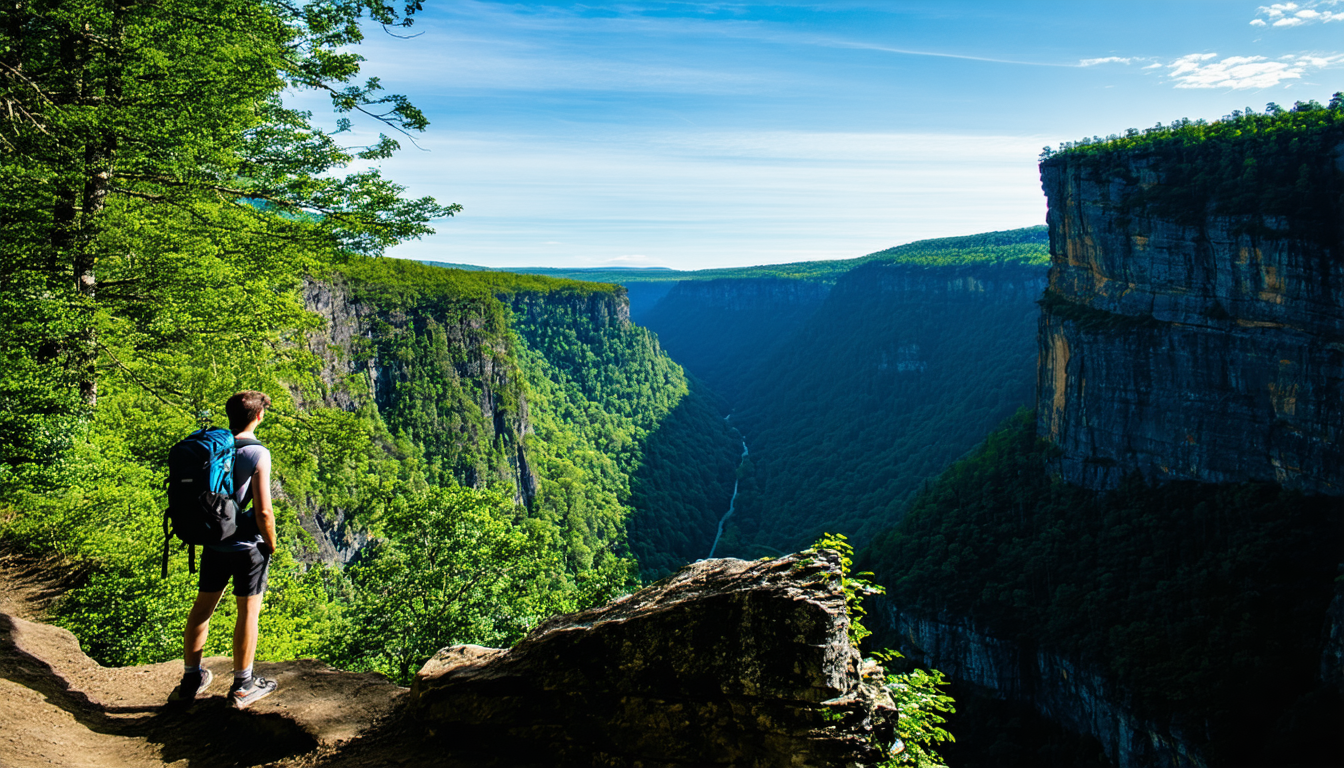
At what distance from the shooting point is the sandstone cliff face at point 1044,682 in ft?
127

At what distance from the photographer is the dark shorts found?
6.02 meters

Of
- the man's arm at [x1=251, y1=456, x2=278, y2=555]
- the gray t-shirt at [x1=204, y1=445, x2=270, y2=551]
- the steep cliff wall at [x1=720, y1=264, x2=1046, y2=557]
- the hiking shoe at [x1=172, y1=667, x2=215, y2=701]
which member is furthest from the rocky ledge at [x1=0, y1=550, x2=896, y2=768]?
the steep cliff wall at [x1=720, y1=264, x2=1046, y2=557]

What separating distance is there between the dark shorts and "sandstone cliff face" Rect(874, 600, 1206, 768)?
138 ft

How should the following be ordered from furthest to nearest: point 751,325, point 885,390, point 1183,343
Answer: point 751,325 → point 885,390 → point 1183,343

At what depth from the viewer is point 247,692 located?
6289mm

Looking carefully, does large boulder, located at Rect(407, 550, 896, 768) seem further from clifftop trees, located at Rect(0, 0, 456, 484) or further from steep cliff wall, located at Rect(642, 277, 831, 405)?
steep cliff wall, located at Rect(642, 277, 831, 405)

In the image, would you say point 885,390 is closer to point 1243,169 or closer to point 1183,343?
point 1183,343

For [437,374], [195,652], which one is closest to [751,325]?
[437,374]

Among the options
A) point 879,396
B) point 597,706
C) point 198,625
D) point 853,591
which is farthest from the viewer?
point 879,396

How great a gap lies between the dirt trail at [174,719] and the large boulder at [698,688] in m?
0.66

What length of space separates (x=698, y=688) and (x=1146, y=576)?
51.7 metres

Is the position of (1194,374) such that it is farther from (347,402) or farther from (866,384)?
(866,384)

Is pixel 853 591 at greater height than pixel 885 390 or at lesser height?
greater

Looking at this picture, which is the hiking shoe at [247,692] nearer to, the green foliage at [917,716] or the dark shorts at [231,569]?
the dark shorts at [231,569]
